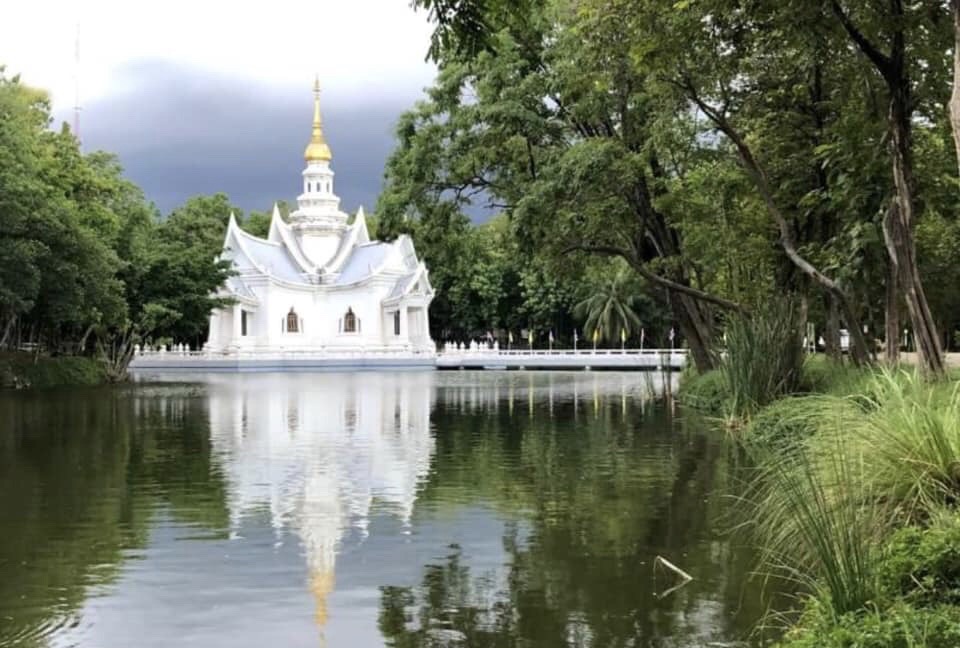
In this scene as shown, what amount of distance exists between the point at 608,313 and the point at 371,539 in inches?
1970

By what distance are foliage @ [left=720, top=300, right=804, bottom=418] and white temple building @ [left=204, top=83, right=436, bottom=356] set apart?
134ft

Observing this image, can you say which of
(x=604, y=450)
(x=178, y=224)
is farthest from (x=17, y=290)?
(x=178, y=224)

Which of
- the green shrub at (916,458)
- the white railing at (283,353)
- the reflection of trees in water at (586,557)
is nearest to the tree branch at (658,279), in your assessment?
the reflection of trees in water at (586,557)

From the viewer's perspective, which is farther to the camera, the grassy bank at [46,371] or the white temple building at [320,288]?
the white temple building at [320,288]

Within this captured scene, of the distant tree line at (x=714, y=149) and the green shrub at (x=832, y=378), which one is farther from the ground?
the distant tree line at (x=714, y=149)

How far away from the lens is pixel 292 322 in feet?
198

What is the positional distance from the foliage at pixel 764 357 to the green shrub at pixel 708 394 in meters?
1.04

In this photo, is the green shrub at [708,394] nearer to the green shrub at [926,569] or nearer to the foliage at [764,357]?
the foliage at [764,357]

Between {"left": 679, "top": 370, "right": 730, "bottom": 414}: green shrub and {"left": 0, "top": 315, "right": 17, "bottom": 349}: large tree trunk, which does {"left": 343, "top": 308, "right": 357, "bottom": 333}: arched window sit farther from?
{"left": 679, "top": 370, "right": 730, "bottom": 414}: green shrub

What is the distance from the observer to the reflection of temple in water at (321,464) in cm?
873

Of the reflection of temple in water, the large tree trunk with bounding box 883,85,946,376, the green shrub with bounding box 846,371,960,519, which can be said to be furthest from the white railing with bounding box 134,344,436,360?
the green shrub with bounding box 846,371,960,519

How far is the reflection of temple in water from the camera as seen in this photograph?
8727mm

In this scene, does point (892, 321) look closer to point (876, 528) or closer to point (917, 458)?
point (917, 458)

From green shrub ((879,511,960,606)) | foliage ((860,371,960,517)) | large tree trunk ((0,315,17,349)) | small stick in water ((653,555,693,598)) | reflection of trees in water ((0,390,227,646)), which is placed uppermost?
large tree trunk ((0,315,17,349))
